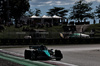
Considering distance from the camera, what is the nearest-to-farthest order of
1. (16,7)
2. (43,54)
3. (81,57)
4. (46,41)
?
(43,54) < (81,57) < (46,41) < (16,7)

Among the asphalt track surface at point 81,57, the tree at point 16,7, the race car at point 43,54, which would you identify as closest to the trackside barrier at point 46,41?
the asphalt track surface at point 81,57

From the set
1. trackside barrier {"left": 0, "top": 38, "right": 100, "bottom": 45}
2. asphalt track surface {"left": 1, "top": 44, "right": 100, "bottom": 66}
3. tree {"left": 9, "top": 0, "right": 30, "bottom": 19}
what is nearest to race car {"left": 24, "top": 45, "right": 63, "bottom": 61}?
asphalt track surface {"left": 1, "top": 44, "right": 100, "bottom": 66}

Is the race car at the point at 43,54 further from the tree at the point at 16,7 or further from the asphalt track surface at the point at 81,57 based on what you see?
the tree at the point at 16,7

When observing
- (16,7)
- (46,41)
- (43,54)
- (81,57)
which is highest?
(16,7)

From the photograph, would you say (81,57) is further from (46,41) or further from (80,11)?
(80,11)

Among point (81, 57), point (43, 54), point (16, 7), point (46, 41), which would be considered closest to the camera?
point (43, 54)

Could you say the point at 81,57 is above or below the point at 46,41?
above

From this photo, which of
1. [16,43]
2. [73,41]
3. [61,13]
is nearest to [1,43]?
[16,43]

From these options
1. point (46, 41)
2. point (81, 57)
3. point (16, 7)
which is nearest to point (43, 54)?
point (81, 57)

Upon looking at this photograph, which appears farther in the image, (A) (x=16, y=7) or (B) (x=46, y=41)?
(A) (x=16, y=7)

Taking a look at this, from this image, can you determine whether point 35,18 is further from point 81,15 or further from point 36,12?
point 36,12

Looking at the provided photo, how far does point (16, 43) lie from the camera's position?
29516mm

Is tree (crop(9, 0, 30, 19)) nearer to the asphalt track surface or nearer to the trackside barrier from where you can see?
the trackside barrier

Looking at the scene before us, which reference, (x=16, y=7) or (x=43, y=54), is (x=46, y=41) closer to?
(x=43, y=54)
